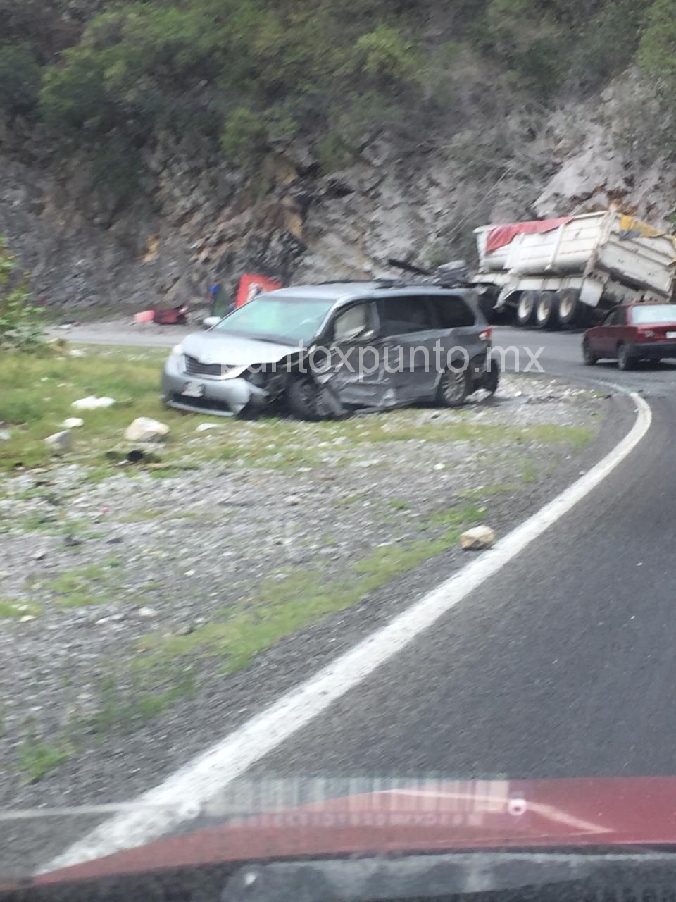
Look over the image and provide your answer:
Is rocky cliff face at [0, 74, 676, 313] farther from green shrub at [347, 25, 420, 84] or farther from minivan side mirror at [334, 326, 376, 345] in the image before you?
minivan side mirror at [334, 326, 376, 345]

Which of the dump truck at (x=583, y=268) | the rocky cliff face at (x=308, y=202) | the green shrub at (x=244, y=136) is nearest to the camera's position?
A: the dump truck at (x=583, y=268)

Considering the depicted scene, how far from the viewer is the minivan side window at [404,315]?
1538 cm

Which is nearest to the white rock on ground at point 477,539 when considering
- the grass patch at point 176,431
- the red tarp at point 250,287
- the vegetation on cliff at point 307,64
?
the grass patch at point 176,431

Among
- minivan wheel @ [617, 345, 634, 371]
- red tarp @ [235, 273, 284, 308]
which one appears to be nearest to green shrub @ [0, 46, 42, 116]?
red tarp @ [235, 273, 284, 308]

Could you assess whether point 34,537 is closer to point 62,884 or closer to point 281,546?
point 281,546

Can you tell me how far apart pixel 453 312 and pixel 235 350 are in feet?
12.2

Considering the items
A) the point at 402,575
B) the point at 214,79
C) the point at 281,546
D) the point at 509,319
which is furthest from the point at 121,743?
the point at 214,79

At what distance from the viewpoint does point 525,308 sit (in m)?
32.6

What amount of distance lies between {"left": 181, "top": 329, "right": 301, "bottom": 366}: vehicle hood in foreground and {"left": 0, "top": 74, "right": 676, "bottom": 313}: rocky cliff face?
77.8ft

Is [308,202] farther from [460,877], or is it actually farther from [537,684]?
[460,877]

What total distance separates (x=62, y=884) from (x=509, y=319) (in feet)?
106

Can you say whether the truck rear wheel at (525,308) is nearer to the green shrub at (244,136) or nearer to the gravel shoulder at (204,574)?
the green shrub at (244,136)

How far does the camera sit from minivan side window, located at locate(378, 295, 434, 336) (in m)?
15.4

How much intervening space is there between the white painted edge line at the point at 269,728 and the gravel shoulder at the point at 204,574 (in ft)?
0.29
